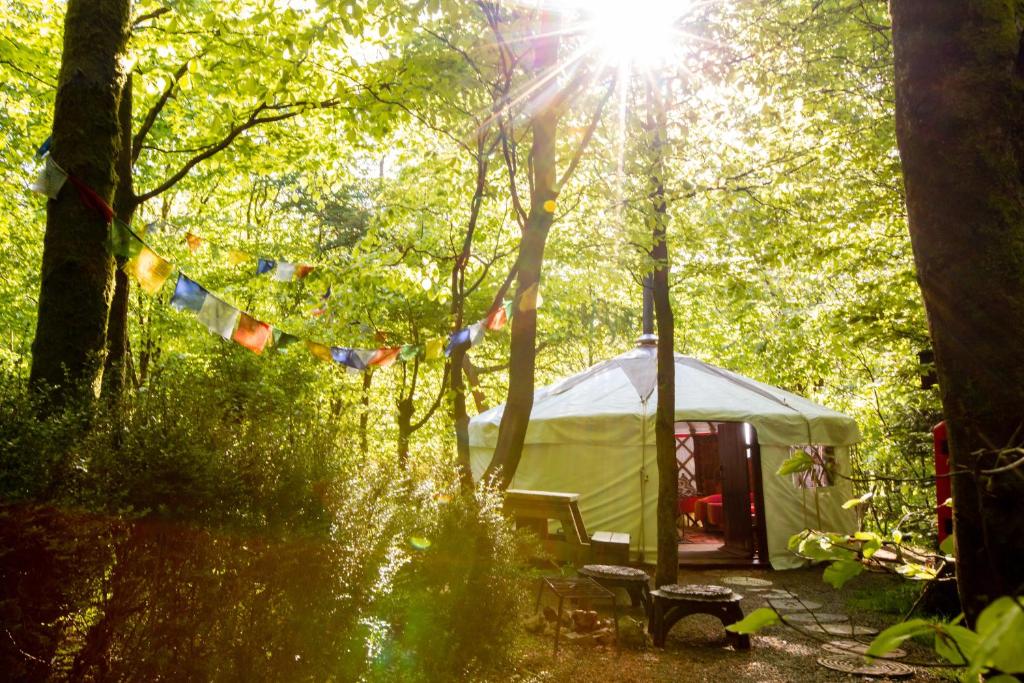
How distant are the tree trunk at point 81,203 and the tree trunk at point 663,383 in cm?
451

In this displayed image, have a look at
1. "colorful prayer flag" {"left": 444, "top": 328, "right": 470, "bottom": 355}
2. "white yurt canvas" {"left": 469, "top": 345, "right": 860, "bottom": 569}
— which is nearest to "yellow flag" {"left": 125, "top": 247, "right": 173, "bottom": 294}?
"colorful prayer flag" {"left": 444, "top": 328, "right": 470, "bottom": 355}

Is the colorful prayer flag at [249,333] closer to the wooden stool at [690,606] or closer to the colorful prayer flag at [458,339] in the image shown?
the colorful prayer flag at [458,339]

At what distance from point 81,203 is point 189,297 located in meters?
1.68

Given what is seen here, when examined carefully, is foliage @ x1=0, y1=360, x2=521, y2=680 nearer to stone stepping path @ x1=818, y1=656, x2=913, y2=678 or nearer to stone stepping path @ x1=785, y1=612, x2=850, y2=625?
stone stepping path @ x1=818, y1=656, x2=913, y2=678

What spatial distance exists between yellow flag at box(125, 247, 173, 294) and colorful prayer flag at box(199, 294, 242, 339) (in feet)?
1.76

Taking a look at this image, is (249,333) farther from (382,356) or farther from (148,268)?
(382,356)

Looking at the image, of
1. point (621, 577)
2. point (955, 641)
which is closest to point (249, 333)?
point (621, 577)

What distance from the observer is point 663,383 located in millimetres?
7379

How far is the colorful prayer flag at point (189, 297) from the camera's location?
6.17 meters

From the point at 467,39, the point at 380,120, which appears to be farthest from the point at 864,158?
the point at 380,120

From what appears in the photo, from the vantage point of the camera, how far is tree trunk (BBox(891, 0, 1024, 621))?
1.35 meters

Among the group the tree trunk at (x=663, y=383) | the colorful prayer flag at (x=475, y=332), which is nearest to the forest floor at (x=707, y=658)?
the tree trunk at (x=663, y=383)

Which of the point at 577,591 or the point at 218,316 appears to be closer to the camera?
the point at 577,591

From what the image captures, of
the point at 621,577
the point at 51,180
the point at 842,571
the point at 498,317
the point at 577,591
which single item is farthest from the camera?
the point at 498,317
